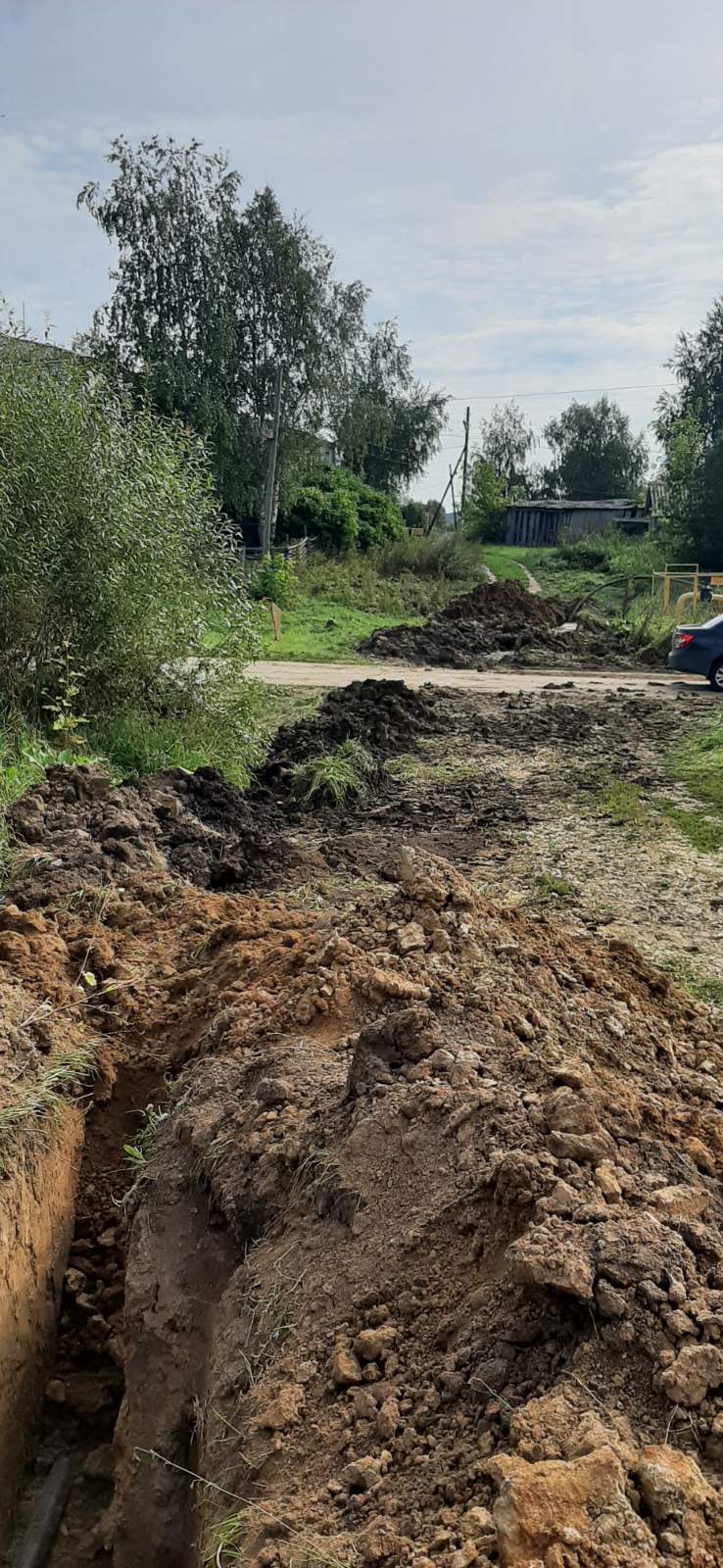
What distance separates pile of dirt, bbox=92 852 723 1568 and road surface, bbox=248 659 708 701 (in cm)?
1330

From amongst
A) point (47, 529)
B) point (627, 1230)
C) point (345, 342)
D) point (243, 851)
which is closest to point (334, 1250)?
point (627, 1230)

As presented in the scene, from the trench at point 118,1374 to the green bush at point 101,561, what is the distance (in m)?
6.08

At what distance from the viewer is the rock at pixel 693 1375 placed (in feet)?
7.29

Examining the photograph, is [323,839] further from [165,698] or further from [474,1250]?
[474,1250]

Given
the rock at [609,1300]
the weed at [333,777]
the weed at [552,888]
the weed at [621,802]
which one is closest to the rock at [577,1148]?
the rock at [609,1300]

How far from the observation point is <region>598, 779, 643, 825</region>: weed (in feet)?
31.4

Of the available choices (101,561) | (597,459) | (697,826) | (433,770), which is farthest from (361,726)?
(597,459)

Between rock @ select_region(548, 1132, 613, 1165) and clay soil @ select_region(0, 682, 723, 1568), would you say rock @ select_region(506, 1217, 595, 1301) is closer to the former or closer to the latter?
clay soil @ select_region(0, 682, 723, 1568)

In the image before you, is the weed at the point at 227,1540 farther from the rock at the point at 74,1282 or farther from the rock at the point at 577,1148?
the rock at the point at 74,1282

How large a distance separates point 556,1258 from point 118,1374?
2.27 metres

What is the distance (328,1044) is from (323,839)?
4.87 metres

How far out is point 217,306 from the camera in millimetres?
32625

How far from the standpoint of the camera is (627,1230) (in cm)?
258

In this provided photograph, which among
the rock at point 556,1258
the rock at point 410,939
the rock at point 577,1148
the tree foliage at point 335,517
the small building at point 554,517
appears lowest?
the rock at point 556,1258
